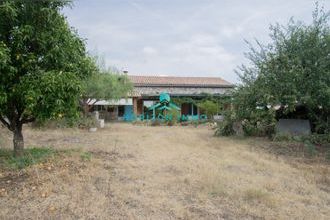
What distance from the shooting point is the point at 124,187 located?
6035 mm

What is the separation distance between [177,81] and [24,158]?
2789 cm

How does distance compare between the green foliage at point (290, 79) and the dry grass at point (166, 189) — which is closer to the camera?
the dry grass at point (166, 189)

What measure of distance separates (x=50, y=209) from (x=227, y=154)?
6269 millimetres

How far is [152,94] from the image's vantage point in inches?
1207

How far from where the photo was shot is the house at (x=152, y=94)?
3023cm

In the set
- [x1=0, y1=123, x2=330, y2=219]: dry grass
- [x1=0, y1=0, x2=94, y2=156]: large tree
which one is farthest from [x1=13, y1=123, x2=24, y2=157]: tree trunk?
[x1=0, y1=123, x2=330, y2=219]: dry grass

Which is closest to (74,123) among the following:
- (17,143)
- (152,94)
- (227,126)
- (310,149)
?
(227,126)

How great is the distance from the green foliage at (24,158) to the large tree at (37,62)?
933 millimetres

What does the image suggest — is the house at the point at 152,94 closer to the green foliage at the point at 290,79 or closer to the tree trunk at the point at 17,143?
the green foliage at the point at 290,79

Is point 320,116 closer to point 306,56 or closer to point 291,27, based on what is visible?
point 306,56

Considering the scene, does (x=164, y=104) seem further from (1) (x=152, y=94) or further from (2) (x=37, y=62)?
(2) (x=37, y=62)

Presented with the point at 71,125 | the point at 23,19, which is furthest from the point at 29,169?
the point at 71,125

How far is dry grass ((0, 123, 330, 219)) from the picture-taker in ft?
15.9

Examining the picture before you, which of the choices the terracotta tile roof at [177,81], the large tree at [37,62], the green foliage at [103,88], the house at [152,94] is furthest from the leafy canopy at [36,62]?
the terracotta tile roof at [177,81]
